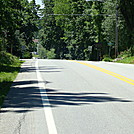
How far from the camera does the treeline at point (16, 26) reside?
68.8ft

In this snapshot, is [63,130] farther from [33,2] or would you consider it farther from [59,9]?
[33,2]

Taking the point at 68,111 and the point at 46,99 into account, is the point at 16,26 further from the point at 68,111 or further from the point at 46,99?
the point at 68,111

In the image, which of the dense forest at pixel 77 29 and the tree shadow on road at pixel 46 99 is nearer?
the tree shadow on road at pixel 46 99

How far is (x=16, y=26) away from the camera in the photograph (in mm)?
22594

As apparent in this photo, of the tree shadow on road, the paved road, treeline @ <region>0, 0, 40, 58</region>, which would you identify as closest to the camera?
the paved road

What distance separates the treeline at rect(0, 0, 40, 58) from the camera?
68.8 ft

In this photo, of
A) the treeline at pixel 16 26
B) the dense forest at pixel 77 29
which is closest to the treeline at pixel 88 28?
the dense forest at pixel 77 29

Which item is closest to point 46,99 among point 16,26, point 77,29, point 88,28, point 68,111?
point 68,111

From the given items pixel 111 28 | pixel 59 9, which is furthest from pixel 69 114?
pixel 59 9

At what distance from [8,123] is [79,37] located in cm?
6559

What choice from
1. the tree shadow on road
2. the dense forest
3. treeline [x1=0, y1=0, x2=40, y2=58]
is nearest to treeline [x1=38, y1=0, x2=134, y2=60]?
the dense forest

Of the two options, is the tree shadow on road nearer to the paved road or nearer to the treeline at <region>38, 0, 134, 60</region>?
the paved road

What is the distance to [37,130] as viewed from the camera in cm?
652

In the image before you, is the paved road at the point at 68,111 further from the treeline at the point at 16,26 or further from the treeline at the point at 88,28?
the treeline at the point at 88,28
